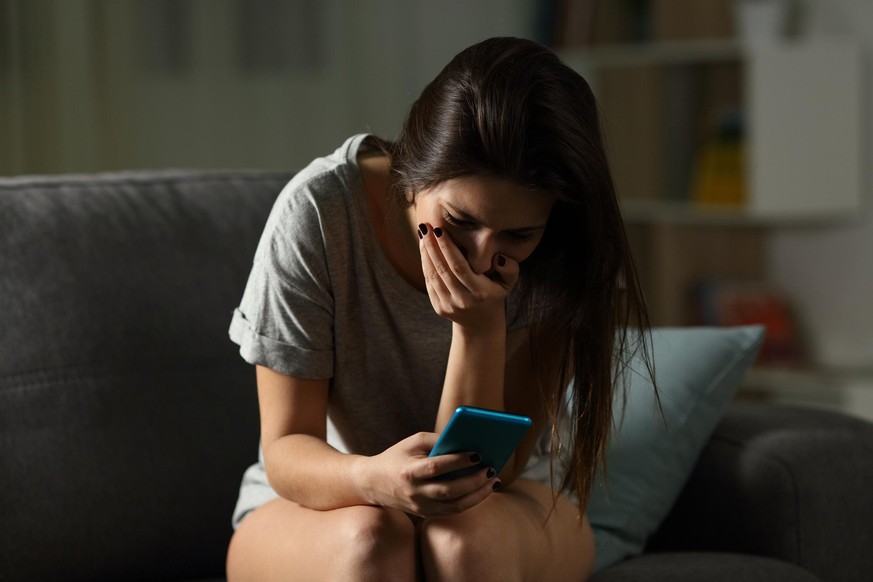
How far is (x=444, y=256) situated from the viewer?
115 cm

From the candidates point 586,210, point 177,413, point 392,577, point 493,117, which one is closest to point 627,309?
point 586,210

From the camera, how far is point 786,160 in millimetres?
3072

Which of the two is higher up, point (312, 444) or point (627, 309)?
point (627, 309)

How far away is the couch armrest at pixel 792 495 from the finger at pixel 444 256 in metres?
0.55

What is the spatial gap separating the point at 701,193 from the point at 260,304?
2.22m

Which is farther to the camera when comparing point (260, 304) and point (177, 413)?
point (177, 413)

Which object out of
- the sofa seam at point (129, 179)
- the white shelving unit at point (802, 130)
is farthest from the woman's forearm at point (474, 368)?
the white shelving unit at point (802, 130)

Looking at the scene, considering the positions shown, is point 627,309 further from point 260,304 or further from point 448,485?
point 260,304

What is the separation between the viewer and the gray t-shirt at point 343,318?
1271 mm

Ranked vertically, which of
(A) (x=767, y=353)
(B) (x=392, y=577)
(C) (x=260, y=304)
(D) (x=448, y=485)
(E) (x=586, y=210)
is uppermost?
(E) (x=586, y=210)

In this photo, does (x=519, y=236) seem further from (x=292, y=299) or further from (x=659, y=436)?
(x=659, y=436)

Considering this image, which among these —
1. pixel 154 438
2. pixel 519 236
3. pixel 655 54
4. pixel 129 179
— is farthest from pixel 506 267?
pixel 655 54

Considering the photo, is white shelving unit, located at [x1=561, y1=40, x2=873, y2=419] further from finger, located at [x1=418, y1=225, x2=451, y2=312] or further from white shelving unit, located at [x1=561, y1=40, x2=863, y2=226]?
finger, located at [x1=418, y1=225, x2=451, y2=312]

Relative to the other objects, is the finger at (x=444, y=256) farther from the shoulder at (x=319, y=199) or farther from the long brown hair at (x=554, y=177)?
the shoulder at (x=319, y=199)
